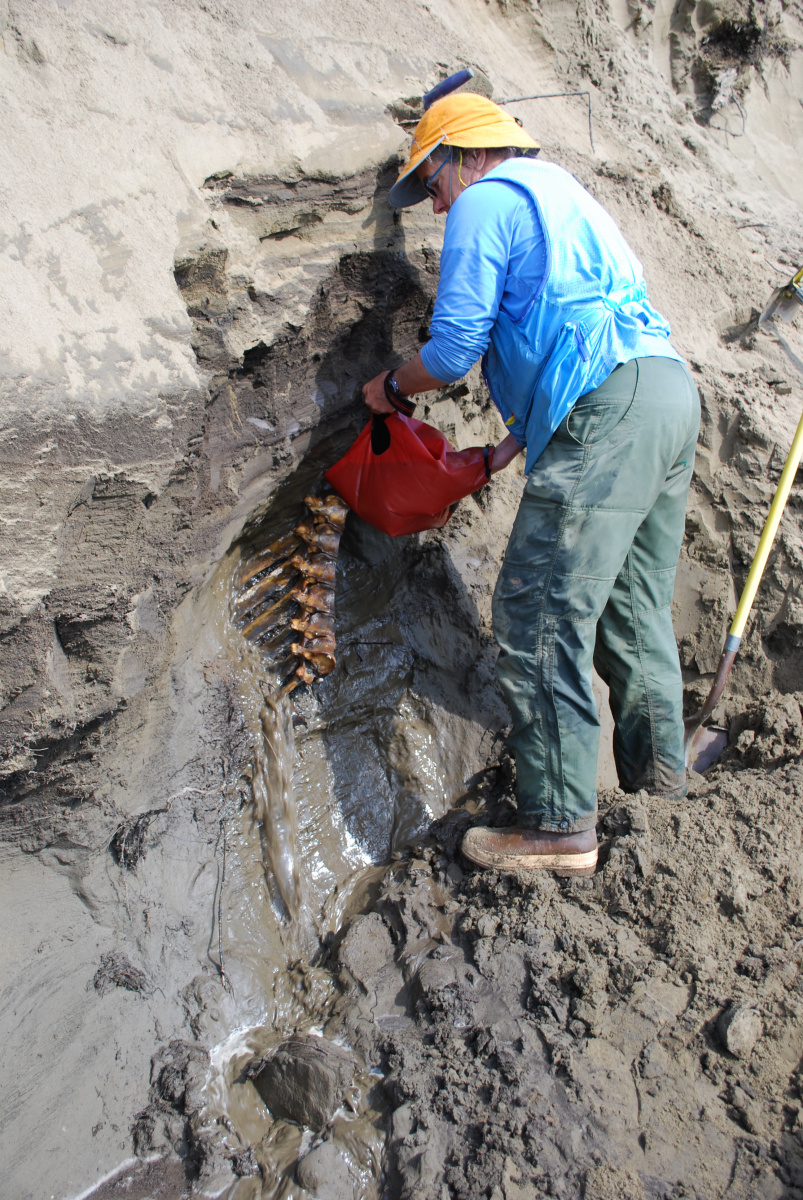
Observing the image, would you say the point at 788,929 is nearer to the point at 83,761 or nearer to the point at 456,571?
the point at 456,571

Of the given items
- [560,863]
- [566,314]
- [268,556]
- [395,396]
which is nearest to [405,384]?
[395,396]

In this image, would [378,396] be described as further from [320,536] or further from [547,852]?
[547,852]

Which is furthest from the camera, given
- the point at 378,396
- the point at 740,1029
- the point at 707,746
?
the point at 707,746

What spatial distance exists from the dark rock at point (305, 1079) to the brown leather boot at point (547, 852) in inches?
26.0

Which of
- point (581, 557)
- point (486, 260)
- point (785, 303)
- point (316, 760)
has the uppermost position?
point (486, 260)

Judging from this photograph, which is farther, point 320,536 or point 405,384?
point 320,536

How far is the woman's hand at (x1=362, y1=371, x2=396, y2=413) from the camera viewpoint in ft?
7.74

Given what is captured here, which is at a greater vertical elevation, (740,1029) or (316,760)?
(316,760)

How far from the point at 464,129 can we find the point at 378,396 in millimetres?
746

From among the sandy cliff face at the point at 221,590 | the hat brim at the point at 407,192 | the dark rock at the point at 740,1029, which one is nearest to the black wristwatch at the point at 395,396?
the sandy cliff face at the point at 221,590

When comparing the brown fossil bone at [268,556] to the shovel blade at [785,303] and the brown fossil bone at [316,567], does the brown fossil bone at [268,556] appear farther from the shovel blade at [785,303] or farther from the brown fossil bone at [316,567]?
the shovel blade at [785,303]

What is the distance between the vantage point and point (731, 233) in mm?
3816

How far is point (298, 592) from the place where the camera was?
2711mm

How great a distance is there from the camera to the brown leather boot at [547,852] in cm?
217
